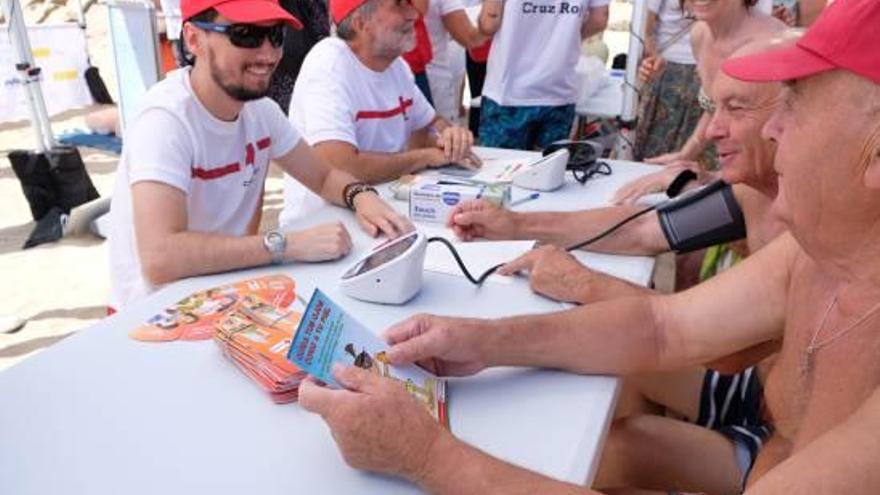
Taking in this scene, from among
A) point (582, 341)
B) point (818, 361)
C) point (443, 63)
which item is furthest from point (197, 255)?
point (443, 63)

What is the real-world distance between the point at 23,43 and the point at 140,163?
2.97 metres

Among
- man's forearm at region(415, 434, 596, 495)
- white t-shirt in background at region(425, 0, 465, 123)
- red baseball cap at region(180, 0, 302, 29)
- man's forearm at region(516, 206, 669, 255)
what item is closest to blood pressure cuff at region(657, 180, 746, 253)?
man's forearm at region(516, 206, 669, 255)

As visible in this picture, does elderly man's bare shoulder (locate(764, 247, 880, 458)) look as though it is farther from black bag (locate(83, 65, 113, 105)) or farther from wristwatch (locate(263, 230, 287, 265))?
black bag (locate(83, 65, 113, 105))

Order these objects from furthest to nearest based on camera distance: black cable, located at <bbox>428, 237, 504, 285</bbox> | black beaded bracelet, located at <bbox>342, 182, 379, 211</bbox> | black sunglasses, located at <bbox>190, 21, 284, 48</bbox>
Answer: black beaded bracelet, located at <bbox>342, 182, 379, 211</bbox>
black sunglasses, located at <bbox>190, 21, 284, 48</bbox>
black cable, located at <bbox>428, 237, 504, 285</bbox>

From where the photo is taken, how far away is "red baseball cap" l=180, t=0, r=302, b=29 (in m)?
1.73

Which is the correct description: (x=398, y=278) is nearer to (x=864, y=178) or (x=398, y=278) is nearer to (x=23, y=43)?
(x=864, y=178)

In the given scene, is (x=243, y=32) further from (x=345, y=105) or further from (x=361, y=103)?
(x=361, y=103)

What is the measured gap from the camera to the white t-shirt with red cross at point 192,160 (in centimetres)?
164

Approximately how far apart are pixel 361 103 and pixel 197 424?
1598 mm

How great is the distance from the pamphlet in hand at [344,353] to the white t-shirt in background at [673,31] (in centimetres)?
267

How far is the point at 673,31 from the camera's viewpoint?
11.1ft

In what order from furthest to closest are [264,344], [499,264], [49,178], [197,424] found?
[49,178] < [499,264] < [264,344] < [197,424]

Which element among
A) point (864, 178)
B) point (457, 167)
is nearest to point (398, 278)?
point (864, 178)

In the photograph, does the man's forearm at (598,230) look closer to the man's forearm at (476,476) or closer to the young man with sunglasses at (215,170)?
the young man with sunglasses at (215,170)
